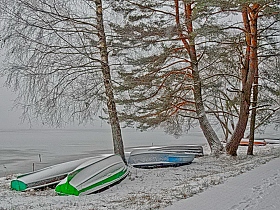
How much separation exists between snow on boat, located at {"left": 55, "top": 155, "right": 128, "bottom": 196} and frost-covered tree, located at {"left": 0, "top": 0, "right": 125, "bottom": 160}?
1.41 m

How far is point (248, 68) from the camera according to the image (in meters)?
12.9

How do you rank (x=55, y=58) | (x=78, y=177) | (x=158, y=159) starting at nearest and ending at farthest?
(x=78, y=177), (x=55, y=58), (x=158, y=159)

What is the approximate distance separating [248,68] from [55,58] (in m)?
7.65

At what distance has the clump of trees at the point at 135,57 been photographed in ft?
26.8

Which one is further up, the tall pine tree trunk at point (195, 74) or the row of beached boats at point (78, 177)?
the tall pine tree trunk at point (195, 74)

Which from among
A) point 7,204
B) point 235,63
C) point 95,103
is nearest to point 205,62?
point 235,63

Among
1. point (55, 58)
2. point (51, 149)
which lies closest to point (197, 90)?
point (55, 58)

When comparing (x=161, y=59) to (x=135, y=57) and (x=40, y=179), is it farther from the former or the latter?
(x=40, y=179)

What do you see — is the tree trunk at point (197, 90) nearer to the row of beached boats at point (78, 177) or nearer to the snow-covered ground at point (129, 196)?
the snow-covered ground at point (129, 196)

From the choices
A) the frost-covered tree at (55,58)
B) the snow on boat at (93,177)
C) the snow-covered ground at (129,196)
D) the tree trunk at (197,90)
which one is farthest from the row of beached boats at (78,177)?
the tree trunk at (197,90)

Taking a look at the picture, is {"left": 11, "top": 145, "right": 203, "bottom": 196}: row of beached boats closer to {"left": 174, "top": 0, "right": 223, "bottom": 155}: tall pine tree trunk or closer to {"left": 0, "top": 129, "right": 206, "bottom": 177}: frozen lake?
{"left": 0, "top": 129, "right": 206, "bottom": 177}: frozen lake

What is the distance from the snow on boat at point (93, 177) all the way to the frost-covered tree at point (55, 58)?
4.63 ft

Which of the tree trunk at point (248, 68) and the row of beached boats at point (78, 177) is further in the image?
the tree trunk at point (248, 68)

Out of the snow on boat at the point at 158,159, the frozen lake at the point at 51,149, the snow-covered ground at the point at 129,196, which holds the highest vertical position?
the snow on boat at the point at 158,159
